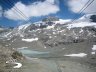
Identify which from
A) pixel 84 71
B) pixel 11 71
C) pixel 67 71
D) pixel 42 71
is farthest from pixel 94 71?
pixel 11 71

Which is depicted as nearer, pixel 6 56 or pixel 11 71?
pixel 11 71

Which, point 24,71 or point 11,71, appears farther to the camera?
point 24,71

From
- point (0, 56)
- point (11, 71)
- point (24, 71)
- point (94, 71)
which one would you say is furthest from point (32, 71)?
point (94, 71)

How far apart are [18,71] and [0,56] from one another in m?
14.3

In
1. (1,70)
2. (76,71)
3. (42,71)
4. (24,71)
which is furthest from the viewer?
(76,71)

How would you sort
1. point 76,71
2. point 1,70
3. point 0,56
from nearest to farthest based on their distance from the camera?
1. point 1,70
2. point 0,56
3. point 76,71

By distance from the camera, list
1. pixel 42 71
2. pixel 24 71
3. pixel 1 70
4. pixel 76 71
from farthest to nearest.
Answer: pixel 76 71 < pixel 42 71 < pixel 24 71 < pixel 1 70

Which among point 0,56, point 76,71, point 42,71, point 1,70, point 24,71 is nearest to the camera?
point 1,70

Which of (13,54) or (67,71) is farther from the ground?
(13,54)

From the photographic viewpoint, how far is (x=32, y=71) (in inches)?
1790

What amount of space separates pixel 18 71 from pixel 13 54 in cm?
2033

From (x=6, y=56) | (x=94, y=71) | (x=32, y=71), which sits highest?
(x=6, y=56)

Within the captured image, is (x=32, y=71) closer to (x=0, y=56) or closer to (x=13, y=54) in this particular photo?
(x=0, y=56)

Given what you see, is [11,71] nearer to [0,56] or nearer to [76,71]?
[0,56]
